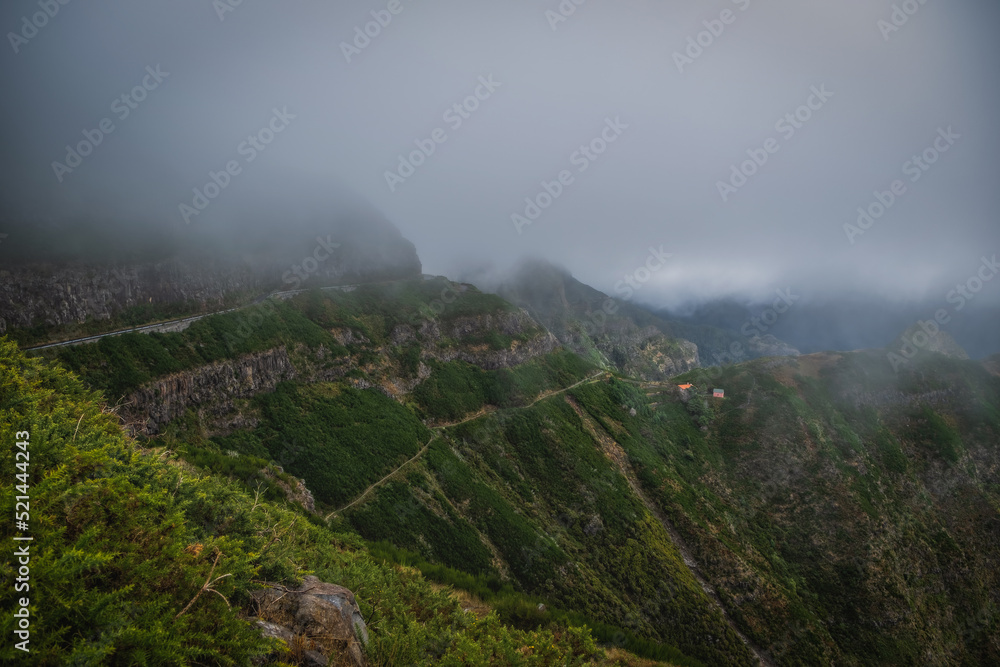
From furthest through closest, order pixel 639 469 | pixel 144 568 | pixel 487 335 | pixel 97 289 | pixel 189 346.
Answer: pixel 487 335 → pixel 639 469 → pixel 189 346 → pixel 97 289 → pixel 144 568

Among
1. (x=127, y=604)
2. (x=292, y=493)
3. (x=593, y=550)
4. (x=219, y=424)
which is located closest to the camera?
(x=127, y=604)

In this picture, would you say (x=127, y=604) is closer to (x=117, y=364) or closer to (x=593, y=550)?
(x=117, y=364)

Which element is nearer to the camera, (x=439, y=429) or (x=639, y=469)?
(x=439, y=429)

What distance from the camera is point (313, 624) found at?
28.1 ft

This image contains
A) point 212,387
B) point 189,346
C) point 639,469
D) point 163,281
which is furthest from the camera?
point 639,469

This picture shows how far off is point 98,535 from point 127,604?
178 cm

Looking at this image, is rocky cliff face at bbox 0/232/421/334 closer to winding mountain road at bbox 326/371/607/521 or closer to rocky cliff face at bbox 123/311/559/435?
rocky cliff face at bbox 123/311/559/435

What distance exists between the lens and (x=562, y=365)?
107250 mm

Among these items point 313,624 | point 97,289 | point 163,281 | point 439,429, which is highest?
point 163,281

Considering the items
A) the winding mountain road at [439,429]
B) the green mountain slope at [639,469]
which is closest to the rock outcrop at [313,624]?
the green mountain slope at [639,469]

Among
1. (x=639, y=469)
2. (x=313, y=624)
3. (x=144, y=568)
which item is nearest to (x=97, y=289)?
(x=313, y=624)

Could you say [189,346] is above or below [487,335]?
below

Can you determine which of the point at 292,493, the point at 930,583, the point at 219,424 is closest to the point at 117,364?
the point at 219,424

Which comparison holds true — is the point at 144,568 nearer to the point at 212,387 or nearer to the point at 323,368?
the point at 212,387
